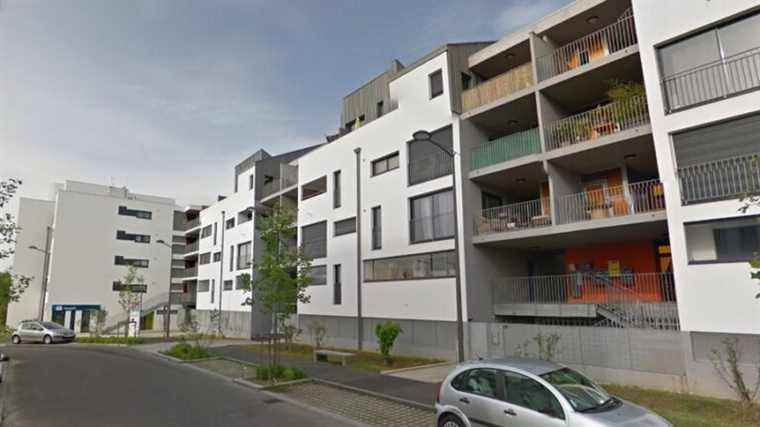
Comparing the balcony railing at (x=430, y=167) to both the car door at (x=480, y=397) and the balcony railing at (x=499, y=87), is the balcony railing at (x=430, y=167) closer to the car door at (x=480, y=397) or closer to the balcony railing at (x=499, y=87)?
the balcony railing at (x=499, y=87)

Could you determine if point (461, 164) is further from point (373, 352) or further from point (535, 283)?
point (373, 352)

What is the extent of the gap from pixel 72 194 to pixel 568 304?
169 ft

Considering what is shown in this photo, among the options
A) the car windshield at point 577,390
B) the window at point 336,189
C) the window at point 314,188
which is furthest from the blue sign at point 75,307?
the car windshield at point 577,390

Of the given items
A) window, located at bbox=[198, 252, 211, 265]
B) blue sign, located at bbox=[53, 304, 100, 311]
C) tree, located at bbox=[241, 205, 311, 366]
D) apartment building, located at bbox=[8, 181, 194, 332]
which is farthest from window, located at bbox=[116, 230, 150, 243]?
tree, located at bbox=[241, 205, 311, 366]

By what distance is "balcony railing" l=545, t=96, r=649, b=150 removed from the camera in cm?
1394

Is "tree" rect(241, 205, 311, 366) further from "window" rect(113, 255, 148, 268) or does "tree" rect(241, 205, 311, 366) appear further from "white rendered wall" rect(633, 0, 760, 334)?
"window" rect(113, 255, 148, 268)

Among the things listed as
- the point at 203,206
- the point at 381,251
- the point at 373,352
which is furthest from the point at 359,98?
the point at 203,206

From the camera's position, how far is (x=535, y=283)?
699 inches

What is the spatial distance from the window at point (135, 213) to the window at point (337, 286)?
38073 millimetres

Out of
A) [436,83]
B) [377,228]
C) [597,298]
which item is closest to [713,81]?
[597,298]

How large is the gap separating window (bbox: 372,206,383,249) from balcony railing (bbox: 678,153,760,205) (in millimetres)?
13041

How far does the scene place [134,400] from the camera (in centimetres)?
1149

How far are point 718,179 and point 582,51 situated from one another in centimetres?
768

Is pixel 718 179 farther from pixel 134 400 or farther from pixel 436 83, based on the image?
pixel 134 400
